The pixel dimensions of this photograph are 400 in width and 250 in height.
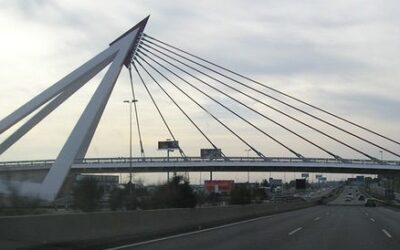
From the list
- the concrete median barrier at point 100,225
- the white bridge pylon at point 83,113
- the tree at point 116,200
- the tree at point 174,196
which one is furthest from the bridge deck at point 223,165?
the concrete median barrier at point 100,225

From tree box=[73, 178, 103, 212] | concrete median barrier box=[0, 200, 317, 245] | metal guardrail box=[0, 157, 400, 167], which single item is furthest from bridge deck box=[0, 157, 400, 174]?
concrete median barrier box=[0, 200, 317, 245]

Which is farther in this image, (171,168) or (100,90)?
(171,168)

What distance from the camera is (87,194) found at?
3278cm

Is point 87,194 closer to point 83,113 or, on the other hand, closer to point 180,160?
point 83,113

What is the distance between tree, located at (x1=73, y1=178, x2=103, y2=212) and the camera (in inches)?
1187

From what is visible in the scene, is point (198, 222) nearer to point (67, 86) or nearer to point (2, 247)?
point (2, 247)

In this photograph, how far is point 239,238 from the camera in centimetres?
2097

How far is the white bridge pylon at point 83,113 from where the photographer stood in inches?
2164

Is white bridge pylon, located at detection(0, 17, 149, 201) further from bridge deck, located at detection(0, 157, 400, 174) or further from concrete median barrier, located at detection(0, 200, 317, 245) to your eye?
concrete median barrier, located at detection(0, 200, 317, 245)

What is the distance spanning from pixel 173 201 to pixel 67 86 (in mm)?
27778

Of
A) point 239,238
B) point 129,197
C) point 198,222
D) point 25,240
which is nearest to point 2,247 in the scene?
point 25,240

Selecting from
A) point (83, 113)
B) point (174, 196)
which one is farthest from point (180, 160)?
point (174, 196)

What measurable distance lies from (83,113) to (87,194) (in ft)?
88.8

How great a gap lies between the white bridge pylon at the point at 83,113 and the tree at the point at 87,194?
1529 cm
